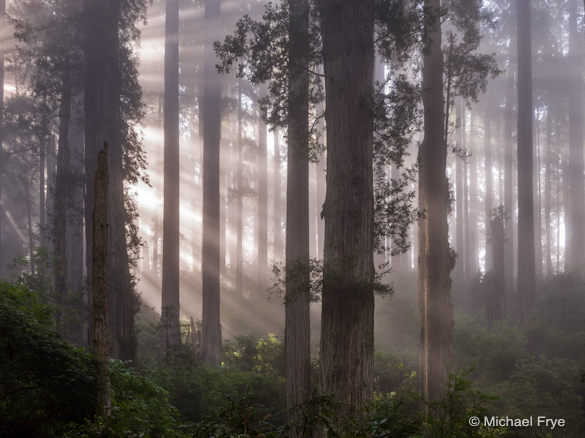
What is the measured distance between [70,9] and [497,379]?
18.2 metres

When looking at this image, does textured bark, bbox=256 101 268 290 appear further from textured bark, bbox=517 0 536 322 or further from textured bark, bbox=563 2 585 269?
textured bark, bbox=563 2 585 269

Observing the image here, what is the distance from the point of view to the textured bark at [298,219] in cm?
858

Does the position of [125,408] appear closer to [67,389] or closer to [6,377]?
[67,389]

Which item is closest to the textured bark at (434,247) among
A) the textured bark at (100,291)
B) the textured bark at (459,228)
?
the textured bark at (100,291)

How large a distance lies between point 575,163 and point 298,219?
29.2 metres

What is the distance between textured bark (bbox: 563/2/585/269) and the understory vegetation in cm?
976

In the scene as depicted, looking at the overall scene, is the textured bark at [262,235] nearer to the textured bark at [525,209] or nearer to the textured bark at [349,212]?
the textured bark at [525,209]

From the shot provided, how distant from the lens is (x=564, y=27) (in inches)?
1467

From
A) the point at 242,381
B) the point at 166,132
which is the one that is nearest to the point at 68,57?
the point at 166,132

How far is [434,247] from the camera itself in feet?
34.5

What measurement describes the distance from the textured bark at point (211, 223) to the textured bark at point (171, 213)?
1.05m

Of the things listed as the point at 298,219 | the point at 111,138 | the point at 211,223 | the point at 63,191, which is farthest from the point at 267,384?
the point at 63,191

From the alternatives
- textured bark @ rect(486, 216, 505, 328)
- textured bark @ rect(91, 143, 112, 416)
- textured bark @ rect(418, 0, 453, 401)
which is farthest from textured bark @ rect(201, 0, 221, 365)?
textured bark @ rect(486, 216, 505, 328)

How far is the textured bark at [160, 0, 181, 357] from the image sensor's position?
14320 millimetres
